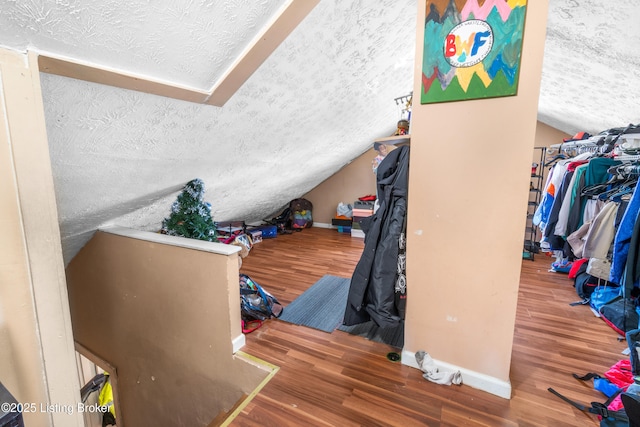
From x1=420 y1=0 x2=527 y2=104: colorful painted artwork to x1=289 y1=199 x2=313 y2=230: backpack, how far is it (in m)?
4.03

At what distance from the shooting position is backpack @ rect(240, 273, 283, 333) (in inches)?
84.9

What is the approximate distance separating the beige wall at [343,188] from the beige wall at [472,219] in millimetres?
3464

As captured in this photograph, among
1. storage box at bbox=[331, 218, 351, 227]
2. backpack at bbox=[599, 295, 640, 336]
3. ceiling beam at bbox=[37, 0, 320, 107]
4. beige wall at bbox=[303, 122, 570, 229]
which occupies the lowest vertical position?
backpack at bbox=[599, 295, 640, 336]

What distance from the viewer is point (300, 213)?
5.30 meters

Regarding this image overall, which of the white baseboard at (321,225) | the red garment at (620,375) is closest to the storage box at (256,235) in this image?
the white baseboard at (321,225)

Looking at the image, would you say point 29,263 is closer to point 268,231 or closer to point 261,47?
point 261,47

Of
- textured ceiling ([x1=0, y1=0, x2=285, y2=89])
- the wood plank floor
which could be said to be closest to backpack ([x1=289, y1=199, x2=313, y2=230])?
the wood plank floor

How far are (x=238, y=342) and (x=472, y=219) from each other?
1.65 m

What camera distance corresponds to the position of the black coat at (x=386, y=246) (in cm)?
160

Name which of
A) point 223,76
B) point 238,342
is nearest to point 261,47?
point 223,76

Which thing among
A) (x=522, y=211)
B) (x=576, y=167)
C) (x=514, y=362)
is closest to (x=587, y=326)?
(x=514, y=362)

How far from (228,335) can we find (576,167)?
3.26m

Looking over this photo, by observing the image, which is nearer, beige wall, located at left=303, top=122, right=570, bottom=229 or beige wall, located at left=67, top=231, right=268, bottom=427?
beige wall, located at left=67, top=231, right=268, bottom=427

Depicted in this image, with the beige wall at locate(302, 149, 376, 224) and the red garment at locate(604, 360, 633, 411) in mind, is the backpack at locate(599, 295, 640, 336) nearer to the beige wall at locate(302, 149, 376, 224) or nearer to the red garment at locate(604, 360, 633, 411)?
the red garment at locate(604, 360, 633, 411)
